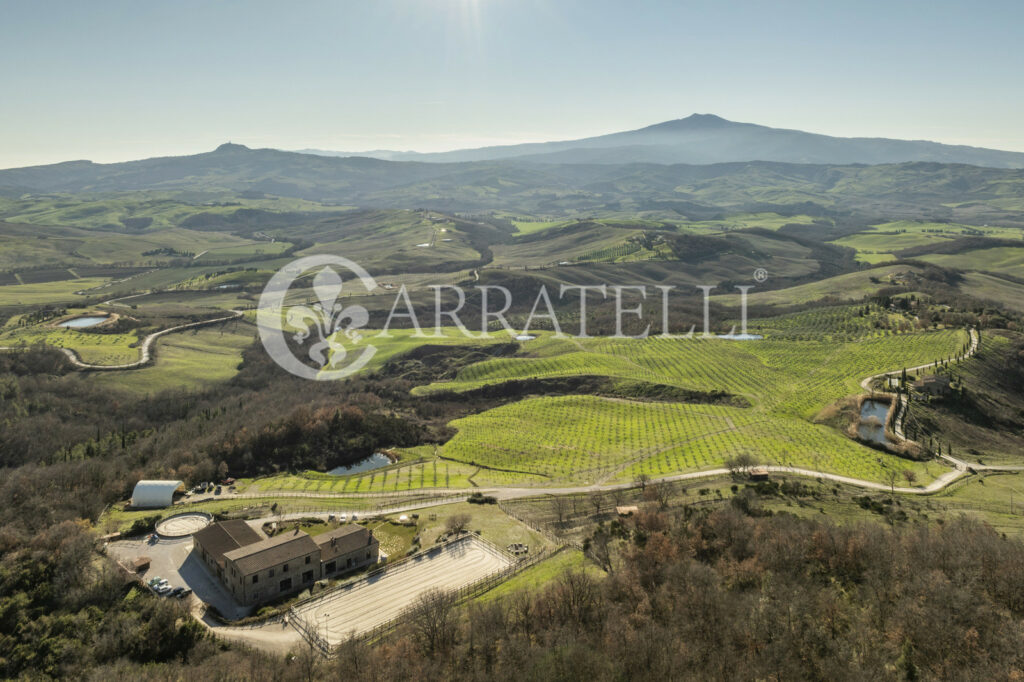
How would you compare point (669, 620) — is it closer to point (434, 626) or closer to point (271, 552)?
point (434, 626)

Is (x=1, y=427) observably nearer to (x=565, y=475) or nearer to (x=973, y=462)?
(x=565, y=475)

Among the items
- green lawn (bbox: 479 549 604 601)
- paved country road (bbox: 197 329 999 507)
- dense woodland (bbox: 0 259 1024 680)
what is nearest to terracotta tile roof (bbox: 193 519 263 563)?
dense woodland (bbox: 0 259 1024 680)

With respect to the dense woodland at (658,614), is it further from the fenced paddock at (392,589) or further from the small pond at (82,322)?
the small pond at (82,322)

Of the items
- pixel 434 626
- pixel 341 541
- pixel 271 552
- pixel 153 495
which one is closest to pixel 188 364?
pixel 153 495

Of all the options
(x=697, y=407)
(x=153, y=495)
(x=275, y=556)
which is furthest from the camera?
(x=697, y=407)

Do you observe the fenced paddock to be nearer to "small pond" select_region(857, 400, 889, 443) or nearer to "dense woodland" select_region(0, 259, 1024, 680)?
"dense woodland" select_region(0, 259, 1024, 680)

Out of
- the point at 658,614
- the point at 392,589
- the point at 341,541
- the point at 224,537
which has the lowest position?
the point at 392,589
